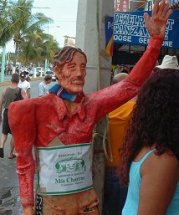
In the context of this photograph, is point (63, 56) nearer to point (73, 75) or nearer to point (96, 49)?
point (73, 75)

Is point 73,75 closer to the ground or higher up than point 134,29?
closer to the ground

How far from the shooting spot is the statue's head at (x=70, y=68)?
3.13m

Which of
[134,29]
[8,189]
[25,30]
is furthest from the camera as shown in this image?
[25,30]

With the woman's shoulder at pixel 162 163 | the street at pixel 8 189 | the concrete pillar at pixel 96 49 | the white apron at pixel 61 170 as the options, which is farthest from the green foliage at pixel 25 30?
the woman's shoulder at pixel 162 163

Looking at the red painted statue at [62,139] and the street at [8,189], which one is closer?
the red painted statue at [62,139]

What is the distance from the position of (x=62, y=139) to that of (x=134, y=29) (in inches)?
Result: 171

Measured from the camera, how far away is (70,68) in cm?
316

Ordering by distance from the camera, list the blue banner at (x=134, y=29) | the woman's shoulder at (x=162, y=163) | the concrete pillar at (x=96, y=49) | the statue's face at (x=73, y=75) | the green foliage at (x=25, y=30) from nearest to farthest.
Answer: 1. the woman's shoulder at (x=162, y=163)
2. the statue's face at (x=73, y=75)
3. the concrete pillar at (x=96, y=49)
4. the blue banner at (x=134, y=29)
5. the green foliage at (x=25, y=30)

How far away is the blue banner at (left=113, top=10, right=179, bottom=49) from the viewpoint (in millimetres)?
6879

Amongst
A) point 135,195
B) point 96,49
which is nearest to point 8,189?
point 96,49

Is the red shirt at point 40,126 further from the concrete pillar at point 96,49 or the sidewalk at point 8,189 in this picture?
the sidewalk at point 8,189

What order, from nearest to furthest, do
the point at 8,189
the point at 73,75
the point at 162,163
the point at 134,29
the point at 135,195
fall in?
the point at 162,163, the point at 135,195, the point at 73,75, the point at 134,29, the point at 8,189

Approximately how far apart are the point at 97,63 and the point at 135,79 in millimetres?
802

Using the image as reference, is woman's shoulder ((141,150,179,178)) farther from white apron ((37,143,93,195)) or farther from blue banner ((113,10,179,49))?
blue banner ((113,10,179,49))
